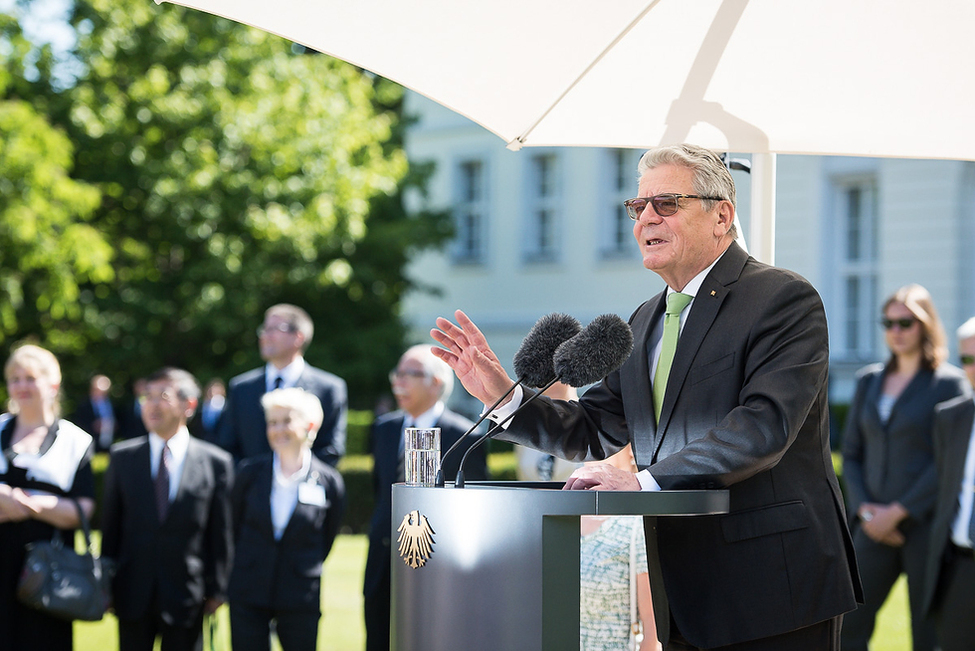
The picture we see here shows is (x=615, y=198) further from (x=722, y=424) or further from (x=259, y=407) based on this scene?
(x=722, y=424)

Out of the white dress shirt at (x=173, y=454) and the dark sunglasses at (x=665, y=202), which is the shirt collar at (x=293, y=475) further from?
the dark sunglasses at (x=665, y=202)

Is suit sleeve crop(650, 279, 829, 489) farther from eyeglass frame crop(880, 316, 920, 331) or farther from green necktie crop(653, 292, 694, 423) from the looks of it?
eyeglass frame crop(880, 316, 920, 331)

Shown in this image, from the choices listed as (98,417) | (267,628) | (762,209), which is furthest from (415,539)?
(98,417)

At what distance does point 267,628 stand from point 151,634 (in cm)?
70

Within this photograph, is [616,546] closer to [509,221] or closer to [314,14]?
[314,14]

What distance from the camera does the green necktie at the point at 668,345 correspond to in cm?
335

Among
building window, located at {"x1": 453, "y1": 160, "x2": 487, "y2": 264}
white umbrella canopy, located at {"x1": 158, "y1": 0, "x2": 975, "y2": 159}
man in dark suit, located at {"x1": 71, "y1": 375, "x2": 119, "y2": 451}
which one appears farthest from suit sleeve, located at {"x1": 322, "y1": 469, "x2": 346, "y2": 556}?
building window, located at {"x1": 453, "y1": 160, "x2": 487, "y2": 264}

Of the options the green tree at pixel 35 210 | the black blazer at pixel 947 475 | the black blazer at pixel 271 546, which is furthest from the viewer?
the green tree at pixel 35 210

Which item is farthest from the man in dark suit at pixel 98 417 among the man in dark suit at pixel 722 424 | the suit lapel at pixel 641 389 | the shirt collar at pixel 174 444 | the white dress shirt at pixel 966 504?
the man in dark suit at pixel 722 424

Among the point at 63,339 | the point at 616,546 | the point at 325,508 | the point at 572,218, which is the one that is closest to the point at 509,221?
the point at 572,218

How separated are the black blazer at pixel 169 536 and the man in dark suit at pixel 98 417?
9.44 meters

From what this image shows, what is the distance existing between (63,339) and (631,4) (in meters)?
18.0

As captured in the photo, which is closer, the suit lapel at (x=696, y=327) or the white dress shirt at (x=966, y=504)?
the suit lapel at (x=696, y=327)

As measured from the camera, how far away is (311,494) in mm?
6613
